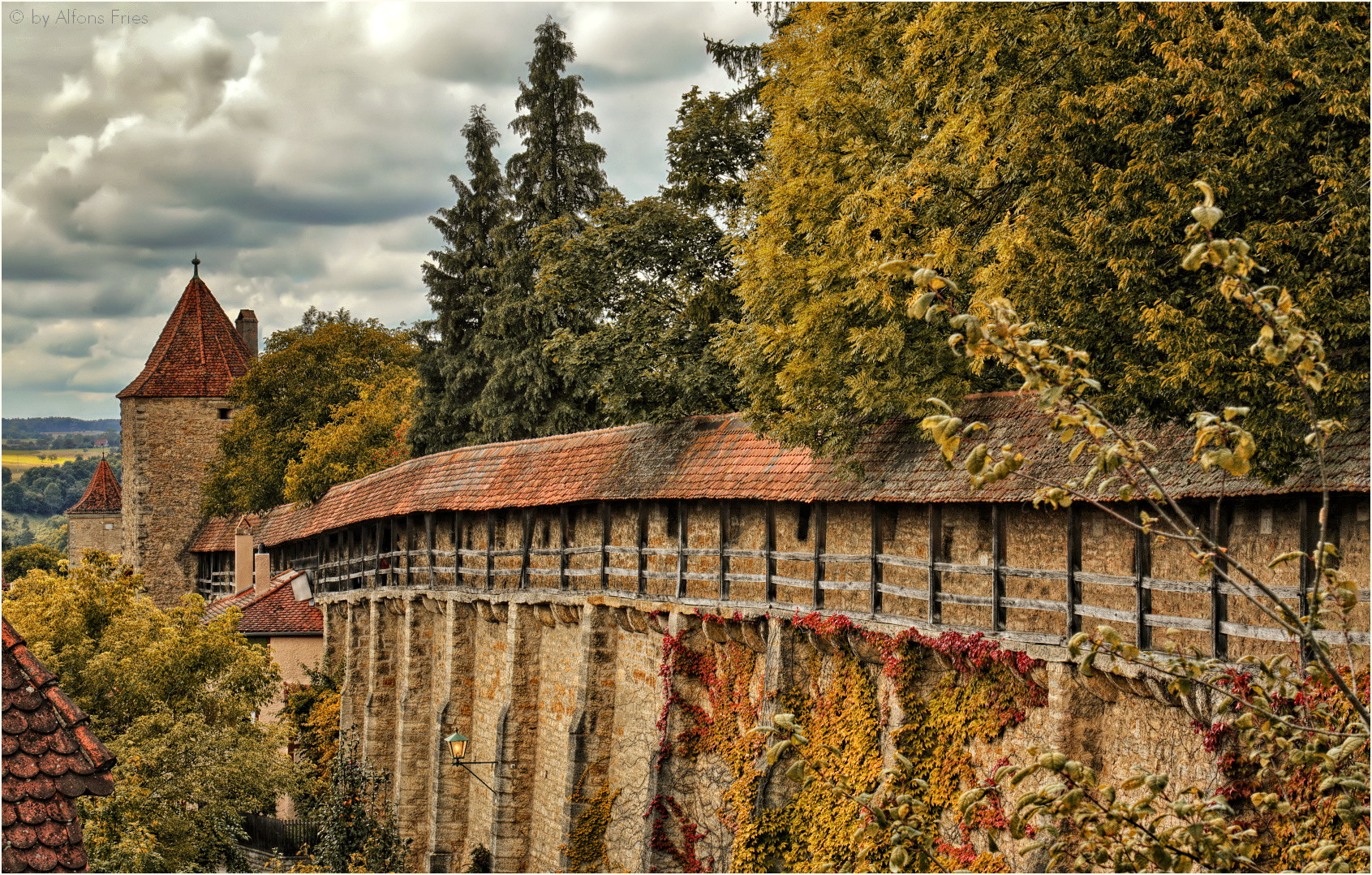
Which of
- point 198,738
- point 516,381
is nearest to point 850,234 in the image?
point 198,738

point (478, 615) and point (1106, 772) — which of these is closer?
point (1106, 772)

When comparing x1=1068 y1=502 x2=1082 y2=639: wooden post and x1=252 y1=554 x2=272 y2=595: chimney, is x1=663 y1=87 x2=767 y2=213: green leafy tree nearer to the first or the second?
x1=1068 y1=502 x2=1082 y2=639: wooden post

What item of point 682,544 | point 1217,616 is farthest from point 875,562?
point 1217,616

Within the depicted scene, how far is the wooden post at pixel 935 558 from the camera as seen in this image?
1273cm

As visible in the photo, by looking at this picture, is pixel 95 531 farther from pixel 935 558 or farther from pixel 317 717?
pixel 935 558

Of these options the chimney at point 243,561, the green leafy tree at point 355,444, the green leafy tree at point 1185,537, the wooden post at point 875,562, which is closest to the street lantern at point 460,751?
the wooden post at point 875,562

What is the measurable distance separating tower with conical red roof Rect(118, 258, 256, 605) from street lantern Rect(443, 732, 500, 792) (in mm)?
28579

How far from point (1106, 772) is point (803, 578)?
5.00 meters

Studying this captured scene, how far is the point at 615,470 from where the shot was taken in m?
18.7

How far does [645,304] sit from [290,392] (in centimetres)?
2310

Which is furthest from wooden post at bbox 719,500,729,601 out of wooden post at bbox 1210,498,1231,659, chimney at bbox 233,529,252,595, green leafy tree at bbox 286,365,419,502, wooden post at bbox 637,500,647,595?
chimney at bbox 233,529,252,595

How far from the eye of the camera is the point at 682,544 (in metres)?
17.1

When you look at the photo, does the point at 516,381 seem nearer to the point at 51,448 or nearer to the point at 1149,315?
the point at 1149,315

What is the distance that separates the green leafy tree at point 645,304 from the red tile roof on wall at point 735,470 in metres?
1.74
